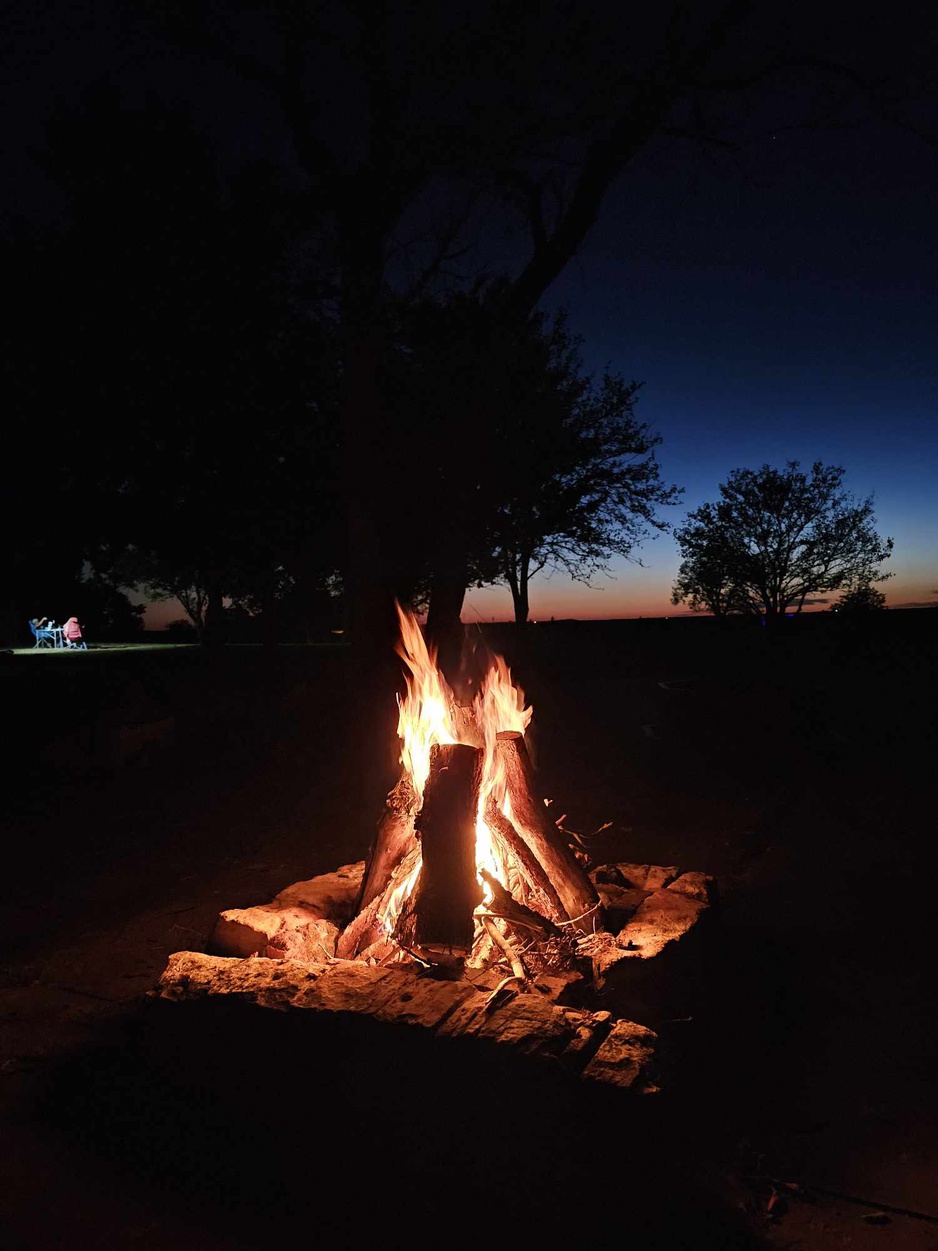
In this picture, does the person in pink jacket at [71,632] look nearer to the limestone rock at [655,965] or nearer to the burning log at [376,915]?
the burning log at [376,915]

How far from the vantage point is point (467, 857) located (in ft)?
11.7

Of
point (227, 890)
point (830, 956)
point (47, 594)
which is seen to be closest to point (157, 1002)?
point (227, 890)

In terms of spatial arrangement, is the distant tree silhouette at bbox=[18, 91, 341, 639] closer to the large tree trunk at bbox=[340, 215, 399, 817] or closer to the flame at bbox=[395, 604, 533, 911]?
the large tree trunk at bbox=[340, 215, 399, 817]

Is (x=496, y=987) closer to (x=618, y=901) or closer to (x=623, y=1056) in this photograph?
(x=623, y=1056)

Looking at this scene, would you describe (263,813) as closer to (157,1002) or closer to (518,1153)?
(157,1002)

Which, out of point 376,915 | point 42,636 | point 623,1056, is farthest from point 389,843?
point 42,636

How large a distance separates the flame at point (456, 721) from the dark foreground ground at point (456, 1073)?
1250 millimetres

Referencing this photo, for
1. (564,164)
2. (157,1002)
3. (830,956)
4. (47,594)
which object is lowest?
(830,956)

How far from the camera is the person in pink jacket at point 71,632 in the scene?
2553 cm

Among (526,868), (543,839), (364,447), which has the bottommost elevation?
(526,868)

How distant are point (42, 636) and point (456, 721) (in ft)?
85.8

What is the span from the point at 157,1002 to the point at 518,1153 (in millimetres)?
1556

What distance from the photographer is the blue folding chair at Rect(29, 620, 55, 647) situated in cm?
2542

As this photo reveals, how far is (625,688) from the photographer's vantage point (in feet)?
60.5
